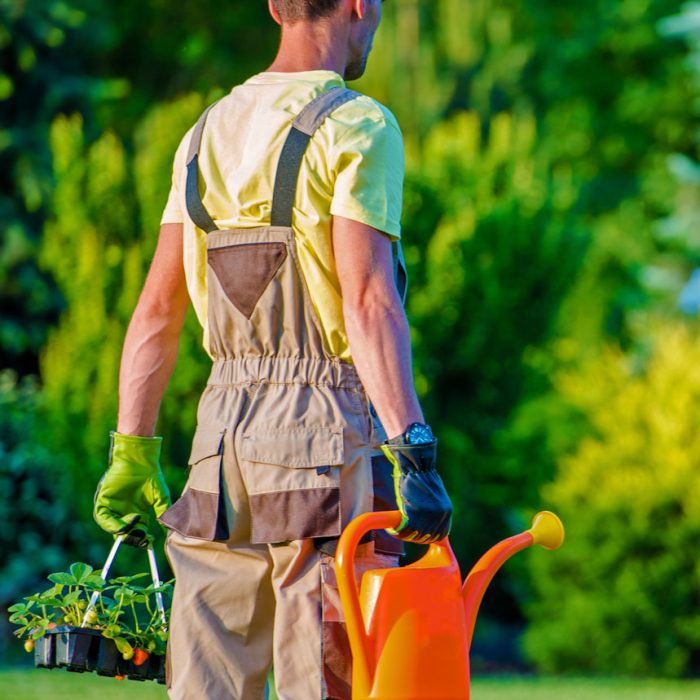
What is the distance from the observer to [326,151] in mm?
2719

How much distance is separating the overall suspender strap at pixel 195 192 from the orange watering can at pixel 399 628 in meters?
0.72

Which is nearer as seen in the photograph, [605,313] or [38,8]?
[38,8]

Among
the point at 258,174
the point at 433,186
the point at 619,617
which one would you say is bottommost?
the point at 619,617

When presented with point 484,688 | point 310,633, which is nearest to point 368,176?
point 310,633

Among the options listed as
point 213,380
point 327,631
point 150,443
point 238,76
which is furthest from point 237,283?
point 238,76

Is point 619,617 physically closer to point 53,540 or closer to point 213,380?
point 53,540

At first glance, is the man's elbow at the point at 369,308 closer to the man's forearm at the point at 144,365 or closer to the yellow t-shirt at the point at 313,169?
the yellow t-shirt at the point at 313,169

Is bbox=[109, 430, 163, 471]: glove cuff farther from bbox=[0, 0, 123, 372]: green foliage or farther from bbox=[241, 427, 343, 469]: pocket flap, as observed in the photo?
bbox=[0, 0, 123, 372]: green foliage

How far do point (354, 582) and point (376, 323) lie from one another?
476 mm

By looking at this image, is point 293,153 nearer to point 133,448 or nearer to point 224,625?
point 133,448

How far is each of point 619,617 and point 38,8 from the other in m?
6.75

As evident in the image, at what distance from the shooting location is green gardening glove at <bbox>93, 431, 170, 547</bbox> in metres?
3.10

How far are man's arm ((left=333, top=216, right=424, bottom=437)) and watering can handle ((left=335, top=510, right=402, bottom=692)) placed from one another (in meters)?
0.17

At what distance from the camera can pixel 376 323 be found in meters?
2.65
